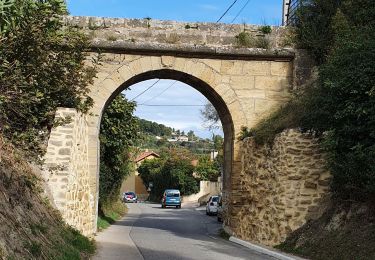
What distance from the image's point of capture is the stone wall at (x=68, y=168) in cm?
1129

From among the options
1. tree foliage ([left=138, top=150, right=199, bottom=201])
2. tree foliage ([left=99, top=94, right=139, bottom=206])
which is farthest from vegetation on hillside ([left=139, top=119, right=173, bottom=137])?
tree foliage ([left=99, top=94, right=139, bottom=206])

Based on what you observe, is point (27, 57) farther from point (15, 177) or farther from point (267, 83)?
point (267, 83)

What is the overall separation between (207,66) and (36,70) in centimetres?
682

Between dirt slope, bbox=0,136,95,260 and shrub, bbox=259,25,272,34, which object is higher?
shrub, bbox=259,25,272,34

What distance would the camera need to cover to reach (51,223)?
9195 mm

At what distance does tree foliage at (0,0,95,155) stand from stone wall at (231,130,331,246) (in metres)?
5.23

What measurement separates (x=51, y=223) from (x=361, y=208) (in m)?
6.00

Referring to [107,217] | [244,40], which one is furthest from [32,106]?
[107,217]

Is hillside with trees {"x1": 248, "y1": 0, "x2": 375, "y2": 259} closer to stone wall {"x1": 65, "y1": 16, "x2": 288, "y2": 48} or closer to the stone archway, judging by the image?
the stone archway

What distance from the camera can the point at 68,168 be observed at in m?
11.5

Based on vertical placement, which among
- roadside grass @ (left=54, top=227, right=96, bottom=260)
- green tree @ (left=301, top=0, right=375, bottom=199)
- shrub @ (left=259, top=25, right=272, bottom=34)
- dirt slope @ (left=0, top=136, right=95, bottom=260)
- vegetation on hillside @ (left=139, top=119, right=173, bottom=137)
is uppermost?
vegetation on hillside @ (left=139, top=119, right=173, bottom=137)

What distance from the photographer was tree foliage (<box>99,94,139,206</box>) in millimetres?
22578

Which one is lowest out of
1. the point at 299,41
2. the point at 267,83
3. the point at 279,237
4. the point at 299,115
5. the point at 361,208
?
the point at 279,237

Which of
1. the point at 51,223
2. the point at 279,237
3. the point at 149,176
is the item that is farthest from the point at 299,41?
the point at 149,176
